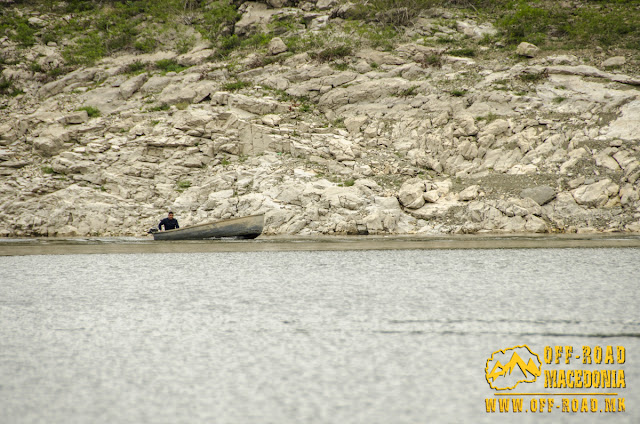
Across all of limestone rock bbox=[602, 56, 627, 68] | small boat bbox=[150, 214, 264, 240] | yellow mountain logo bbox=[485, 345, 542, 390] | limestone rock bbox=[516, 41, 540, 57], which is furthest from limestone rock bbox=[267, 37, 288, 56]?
yellow mountain logo bbox=[485, 345, 542, 390]

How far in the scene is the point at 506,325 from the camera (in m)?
4.72

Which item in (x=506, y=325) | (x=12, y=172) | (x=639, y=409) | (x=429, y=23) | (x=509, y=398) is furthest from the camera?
(x=429, y=23)

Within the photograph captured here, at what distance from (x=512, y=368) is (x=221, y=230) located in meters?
15.7

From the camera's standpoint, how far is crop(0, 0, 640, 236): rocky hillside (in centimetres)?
2075

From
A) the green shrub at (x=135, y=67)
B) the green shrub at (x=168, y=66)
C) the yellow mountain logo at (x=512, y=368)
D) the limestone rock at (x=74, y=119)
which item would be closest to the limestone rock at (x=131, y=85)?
the green shrub at (x=168, y=66)

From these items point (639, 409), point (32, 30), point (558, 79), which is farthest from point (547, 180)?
point (32, 30)

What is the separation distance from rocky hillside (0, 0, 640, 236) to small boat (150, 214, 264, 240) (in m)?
2.45

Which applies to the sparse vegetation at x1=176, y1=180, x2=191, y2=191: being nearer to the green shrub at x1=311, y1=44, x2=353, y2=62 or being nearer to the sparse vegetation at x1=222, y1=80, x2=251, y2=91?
the sparse vegetation at x1=222, y1=80, x2=251, y2=91

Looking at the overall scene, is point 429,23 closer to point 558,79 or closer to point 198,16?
point 558,79

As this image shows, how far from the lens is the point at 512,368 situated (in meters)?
3.63

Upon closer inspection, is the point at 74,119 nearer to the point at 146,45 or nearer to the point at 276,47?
the point at 146,45

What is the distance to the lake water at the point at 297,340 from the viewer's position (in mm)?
3088

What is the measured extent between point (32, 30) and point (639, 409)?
5008cm

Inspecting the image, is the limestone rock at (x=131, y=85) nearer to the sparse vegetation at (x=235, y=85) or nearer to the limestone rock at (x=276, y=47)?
the sparse vegetation at (x=235, y=85)
